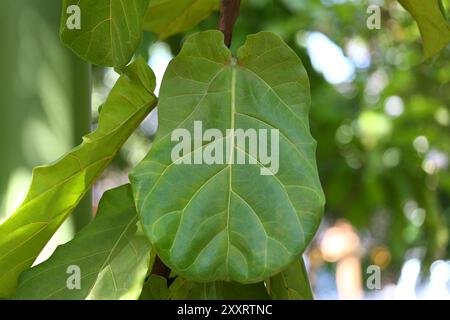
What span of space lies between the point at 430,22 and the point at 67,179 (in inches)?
13.3

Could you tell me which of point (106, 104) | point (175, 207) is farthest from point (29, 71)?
point (175, 207)

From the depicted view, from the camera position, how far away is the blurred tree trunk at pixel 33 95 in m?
0.67

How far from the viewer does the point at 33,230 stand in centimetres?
64

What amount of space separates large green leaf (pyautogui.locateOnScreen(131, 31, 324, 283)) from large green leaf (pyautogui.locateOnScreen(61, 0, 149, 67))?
0.13 feet

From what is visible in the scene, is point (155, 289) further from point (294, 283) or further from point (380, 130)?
point (380, 130)

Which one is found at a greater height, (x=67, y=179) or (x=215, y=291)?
(x=67, y=179)

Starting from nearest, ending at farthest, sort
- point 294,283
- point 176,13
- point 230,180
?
point 230,180, point 294,283, point 176,13

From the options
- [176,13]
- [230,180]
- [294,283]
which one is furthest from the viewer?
[176,13]

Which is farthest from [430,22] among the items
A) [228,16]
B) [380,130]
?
[380,130]

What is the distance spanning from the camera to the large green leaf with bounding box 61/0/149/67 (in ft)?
2.05

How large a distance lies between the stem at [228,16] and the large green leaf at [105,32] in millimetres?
77

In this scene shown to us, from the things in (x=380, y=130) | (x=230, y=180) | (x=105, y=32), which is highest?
(x=105, y=32)

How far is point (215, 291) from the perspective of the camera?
2.23 feet

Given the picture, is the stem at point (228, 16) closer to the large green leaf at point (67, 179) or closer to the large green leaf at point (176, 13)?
the large green leaf at point (67, 179)
